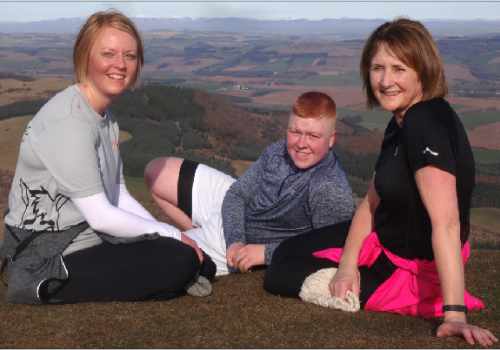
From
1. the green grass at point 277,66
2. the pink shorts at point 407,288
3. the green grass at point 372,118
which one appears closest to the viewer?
the pink shorts at point 407,288

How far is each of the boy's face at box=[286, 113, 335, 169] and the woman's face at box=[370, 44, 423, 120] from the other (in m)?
0.73

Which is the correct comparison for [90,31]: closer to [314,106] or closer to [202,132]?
[314,106]

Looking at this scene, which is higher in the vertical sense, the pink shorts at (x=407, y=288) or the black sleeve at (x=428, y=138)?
the black sleeve at (x=428, y=138)

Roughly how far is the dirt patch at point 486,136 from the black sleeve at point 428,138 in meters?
31.1

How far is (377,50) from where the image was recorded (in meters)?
3.50

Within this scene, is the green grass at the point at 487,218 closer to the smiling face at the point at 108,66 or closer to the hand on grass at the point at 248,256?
the hand on grass at the point at 248,256

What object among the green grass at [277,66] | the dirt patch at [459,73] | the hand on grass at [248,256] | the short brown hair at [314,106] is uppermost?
the short brown hair at [314,106]

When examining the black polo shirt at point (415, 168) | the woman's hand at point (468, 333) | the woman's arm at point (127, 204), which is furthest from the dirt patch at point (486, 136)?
the woman's hand at point (468, 333)

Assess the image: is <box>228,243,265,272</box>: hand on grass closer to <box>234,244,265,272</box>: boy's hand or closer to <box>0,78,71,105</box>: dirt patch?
<box>234,244,265,272</box>: boy's hand

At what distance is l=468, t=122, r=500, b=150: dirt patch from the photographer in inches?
1319

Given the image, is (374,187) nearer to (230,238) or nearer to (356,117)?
(230,238)

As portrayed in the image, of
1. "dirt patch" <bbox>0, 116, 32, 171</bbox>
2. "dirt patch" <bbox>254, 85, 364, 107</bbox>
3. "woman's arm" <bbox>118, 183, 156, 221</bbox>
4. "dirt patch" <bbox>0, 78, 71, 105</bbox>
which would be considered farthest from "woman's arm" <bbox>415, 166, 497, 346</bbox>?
"dirt patch" <bbox>254, 85, 364, 107</bbox>

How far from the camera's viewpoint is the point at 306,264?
13.3 feet

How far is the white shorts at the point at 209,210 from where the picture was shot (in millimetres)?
4832
